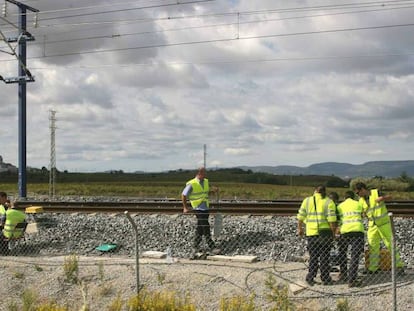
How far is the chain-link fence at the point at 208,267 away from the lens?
9.16 meters

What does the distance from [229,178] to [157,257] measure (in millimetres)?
66042

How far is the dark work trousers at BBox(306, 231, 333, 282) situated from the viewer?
31.5 ft

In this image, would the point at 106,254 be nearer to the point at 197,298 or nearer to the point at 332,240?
the point at 197,298

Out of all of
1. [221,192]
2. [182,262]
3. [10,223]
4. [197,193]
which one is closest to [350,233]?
[182,262]

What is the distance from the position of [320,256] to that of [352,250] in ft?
1.83

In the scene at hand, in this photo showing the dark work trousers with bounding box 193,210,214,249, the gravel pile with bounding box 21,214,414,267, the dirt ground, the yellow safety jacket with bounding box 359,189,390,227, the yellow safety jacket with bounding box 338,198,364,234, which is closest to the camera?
the dirt ground

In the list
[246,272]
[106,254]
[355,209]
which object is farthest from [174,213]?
[355,209]

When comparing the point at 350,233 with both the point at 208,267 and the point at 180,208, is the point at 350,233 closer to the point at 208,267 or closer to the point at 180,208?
the point at 208,267

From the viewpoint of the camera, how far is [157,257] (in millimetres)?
11727

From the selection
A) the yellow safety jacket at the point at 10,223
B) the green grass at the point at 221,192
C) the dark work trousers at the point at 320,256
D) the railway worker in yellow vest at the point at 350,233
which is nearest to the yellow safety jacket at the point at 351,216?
the railway worker in yellow vest at the point at 350,233

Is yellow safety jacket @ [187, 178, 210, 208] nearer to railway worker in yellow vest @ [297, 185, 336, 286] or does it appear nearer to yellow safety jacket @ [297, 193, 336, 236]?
railway worker in yellow vest @ [297, 185, 336, 286]

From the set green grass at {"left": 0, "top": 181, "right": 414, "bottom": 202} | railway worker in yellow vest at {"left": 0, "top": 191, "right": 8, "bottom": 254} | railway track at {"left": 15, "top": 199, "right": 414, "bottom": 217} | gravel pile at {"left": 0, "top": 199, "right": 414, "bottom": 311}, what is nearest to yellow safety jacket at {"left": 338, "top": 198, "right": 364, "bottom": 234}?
gravel pile at {"left": 0, "top": 199, "right": 414, "bottom": 311}

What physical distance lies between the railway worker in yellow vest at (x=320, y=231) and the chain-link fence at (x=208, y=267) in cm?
6

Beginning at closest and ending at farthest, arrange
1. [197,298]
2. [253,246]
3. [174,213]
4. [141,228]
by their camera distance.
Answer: [197,298] → [253,246] → [141,228] → [174,213]
